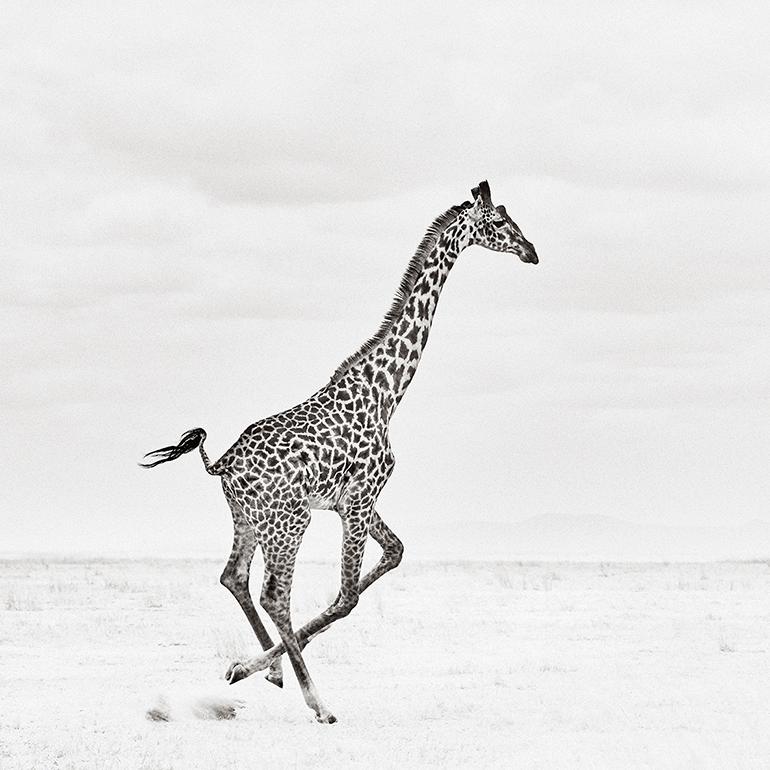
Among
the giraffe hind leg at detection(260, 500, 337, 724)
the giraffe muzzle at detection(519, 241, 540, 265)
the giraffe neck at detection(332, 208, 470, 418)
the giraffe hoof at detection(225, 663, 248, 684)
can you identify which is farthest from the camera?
the giraffe muzzle at detection(519, 241, 540, 265)

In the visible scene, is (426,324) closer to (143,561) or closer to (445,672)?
(445,672)

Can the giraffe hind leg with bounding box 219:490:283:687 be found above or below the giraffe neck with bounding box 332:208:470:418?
below

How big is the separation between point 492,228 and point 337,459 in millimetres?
2413

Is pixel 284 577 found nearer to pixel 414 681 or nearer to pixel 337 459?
pixel 337 459

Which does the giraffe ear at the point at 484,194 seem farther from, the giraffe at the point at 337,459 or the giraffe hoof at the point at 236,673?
the giraffe hoof at the point at 236,673

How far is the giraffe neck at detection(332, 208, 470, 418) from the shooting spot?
36.9 ft

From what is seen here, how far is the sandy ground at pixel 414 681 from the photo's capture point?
9914 millimetres

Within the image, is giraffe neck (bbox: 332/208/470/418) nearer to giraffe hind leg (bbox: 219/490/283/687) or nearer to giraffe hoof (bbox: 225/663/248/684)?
giraffe hind leg (bbox: 219/490/283/687)

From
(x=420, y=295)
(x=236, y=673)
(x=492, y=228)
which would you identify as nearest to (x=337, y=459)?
(x=420, y=295)

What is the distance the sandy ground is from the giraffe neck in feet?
9.98

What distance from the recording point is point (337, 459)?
1057 cm

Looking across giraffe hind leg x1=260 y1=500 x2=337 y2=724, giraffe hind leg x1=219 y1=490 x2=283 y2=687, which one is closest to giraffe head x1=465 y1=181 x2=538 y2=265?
giraffe hind leg x1=260 y1=500 x2=337 y2=724

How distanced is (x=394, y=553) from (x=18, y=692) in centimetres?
459

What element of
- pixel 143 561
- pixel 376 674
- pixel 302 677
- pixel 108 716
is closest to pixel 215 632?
pixel 376 674
